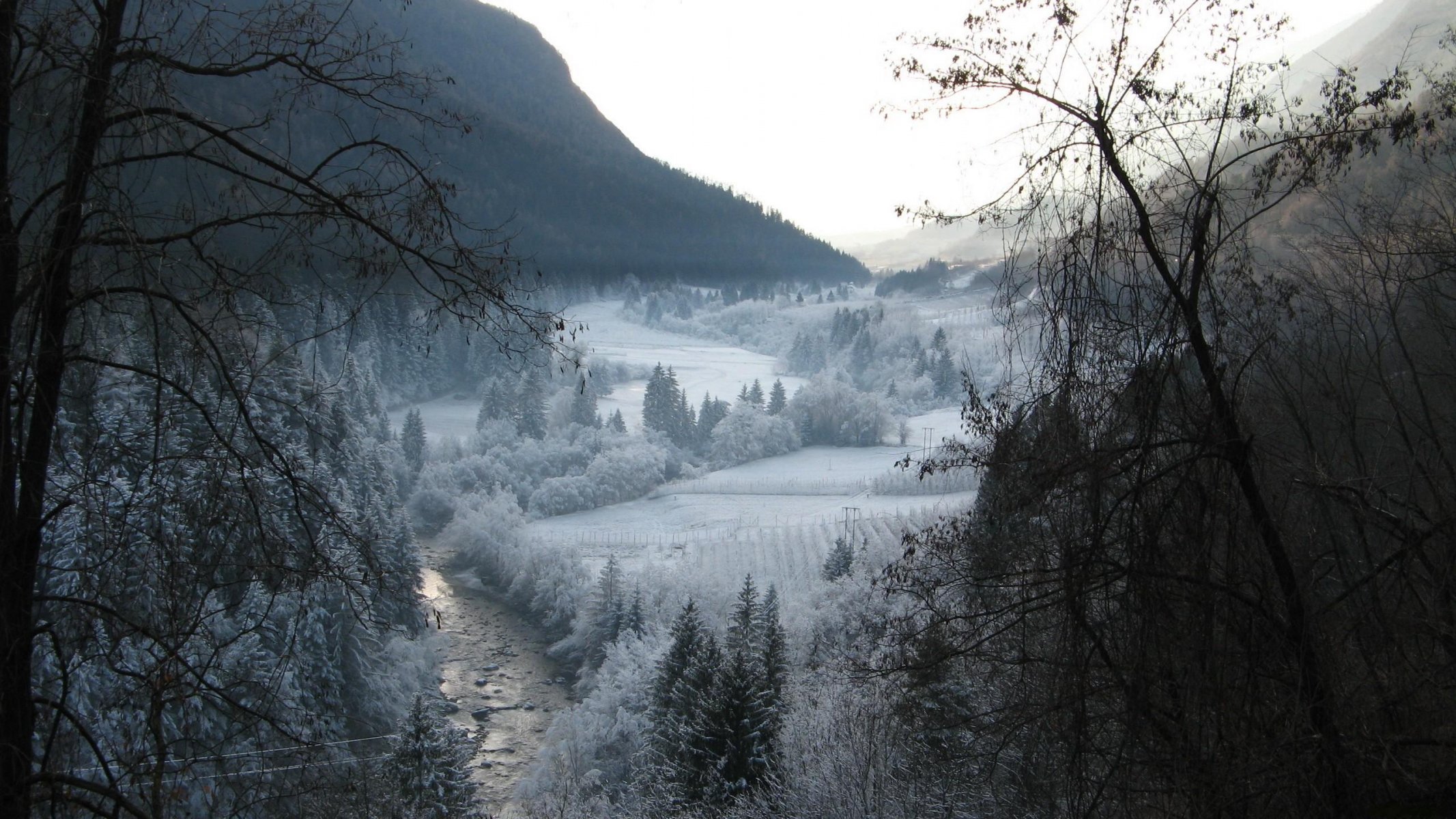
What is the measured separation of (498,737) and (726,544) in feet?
42.2

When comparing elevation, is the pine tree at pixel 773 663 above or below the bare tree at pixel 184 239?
below

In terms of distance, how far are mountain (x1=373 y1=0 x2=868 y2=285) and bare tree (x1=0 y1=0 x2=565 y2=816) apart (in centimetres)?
1685

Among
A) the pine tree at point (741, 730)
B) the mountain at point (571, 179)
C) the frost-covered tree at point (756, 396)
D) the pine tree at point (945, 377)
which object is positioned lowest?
the pine tree at point (741, 730)

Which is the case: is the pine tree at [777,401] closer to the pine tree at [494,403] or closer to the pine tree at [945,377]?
the pine tree at [945,377]

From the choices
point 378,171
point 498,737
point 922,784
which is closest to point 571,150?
point 498,737

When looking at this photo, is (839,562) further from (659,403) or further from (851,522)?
(659,403)

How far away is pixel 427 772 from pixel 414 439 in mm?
25206

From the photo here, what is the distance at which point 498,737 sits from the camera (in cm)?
1850

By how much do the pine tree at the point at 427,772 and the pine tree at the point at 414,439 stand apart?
2389cm

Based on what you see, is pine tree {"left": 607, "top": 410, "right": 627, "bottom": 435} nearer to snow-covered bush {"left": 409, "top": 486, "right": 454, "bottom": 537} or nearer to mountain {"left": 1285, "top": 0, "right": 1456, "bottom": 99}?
snow-covered bush {"left": 409, "top": 486, "right": 454, "bottom": 537}

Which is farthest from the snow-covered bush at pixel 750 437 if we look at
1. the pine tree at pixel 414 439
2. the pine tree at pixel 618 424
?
the pine tree at pixel 414 439

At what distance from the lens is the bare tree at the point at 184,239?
1.92m

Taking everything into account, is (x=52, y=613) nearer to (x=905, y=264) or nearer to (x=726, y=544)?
(x=726, y=544)

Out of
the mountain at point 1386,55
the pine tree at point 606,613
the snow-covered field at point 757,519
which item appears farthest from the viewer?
the snow-covered field at point 757,519
